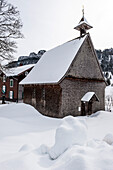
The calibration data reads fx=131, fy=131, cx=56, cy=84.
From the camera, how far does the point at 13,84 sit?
30.3m

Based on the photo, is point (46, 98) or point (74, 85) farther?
point (46, 98)

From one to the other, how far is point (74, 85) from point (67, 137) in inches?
407

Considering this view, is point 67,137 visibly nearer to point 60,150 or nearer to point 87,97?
point 60,150

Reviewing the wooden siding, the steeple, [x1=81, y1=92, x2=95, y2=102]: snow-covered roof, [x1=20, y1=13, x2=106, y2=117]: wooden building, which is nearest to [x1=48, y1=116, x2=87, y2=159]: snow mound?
[x1=20, y1=13, x2=106, y2=117]: wooden building

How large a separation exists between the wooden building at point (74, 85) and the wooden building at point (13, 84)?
12427 millimetres

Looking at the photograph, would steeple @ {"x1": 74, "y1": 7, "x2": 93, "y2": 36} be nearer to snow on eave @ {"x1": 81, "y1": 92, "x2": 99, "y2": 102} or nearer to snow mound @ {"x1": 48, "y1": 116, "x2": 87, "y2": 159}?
snow on eave @ {"x1": 81, "y1": 92, "x2": 99, "y2": 102}

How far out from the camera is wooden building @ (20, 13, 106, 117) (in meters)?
13.8

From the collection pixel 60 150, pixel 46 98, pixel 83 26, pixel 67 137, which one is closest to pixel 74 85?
pixel 46 98

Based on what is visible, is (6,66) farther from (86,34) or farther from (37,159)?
(37,159)

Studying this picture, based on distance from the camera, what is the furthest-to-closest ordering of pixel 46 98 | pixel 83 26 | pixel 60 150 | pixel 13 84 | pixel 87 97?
1. pixel 13 84
2. pixel 83 26
3. pixel 46 98
4. pixel 87 97
5. pixel 60 150

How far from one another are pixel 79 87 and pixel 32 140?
9.32 metres

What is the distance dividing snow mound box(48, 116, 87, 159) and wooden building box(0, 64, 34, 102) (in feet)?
83.1

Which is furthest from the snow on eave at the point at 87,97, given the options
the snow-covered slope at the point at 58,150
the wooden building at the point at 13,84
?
the wooden building at the point at 13,84

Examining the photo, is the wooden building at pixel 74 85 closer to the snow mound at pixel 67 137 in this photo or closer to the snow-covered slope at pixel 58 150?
the snow-covered slope at pixel 58 150
